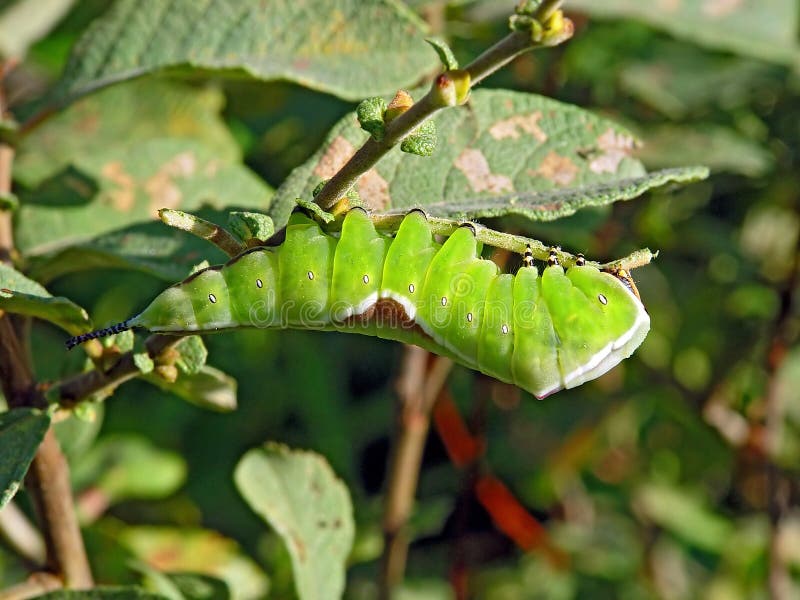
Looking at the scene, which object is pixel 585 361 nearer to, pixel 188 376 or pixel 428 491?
pixel 188 376

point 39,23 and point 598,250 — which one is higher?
point 39,23

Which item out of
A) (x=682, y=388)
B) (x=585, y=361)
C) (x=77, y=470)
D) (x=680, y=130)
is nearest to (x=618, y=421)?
(x=682, y=388)

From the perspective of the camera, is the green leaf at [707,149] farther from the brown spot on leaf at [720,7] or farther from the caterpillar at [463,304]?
the caterpillar at [463,304]

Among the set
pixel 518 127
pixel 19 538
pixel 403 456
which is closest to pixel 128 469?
pixel 19 538

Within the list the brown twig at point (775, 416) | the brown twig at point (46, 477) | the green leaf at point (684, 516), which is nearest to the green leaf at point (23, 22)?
the brown twig at point (46, 477)

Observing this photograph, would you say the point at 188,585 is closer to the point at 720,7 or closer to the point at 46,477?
the point at 46,477

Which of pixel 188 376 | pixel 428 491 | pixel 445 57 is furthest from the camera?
pixel 428 491

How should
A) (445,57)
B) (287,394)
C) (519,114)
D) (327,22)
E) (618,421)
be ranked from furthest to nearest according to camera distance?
(618,421) < (287,394) < (327,22) < (519,114) < (445,57)

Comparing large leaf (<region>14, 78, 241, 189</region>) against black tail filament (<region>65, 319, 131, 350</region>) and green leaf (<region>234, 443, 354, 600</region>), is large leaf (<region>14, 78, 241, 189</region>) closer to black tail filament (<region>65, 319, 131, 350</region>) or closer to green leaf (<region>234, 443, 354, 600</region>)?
green leaf (<region>234, 443, 354, 600</region>)
